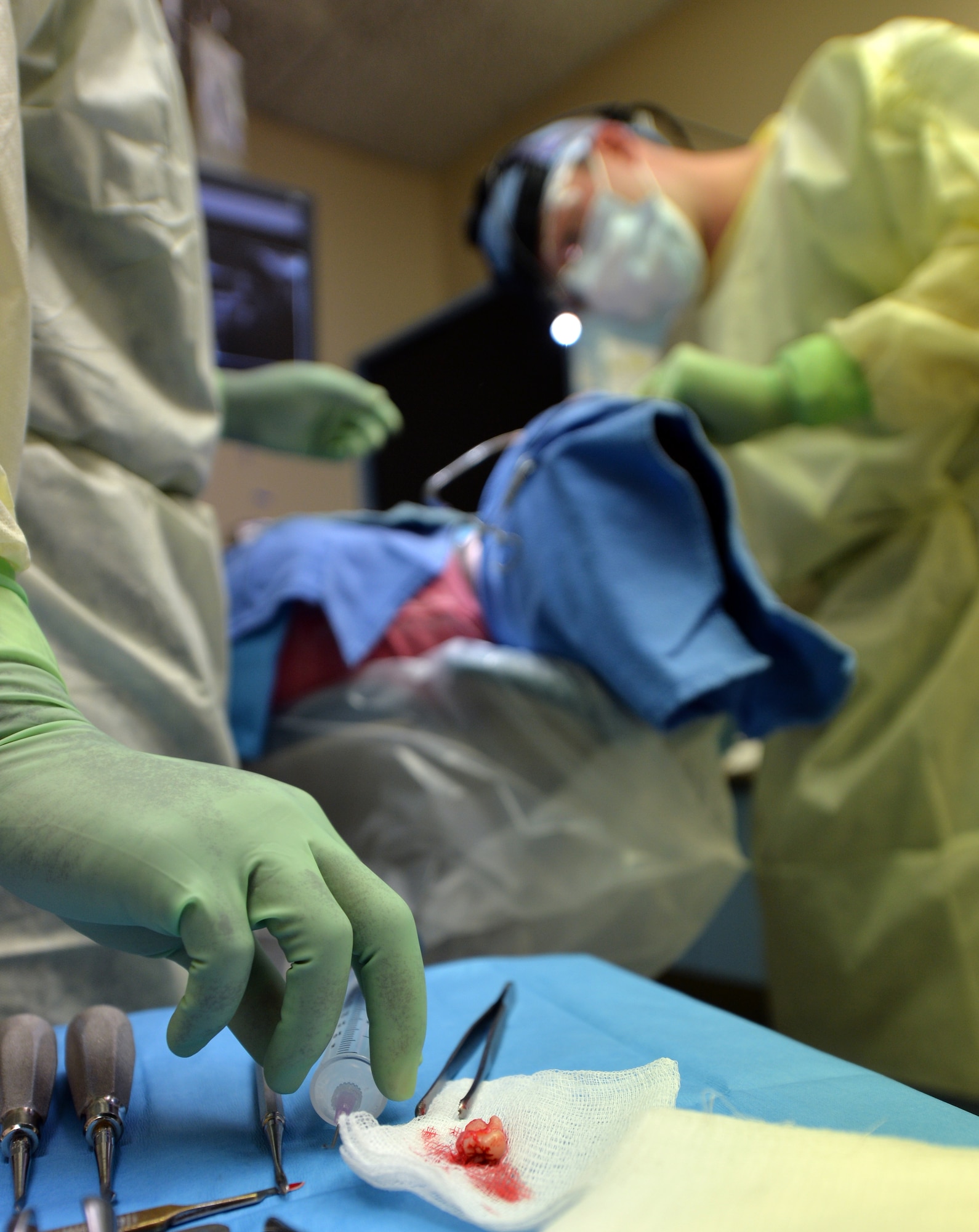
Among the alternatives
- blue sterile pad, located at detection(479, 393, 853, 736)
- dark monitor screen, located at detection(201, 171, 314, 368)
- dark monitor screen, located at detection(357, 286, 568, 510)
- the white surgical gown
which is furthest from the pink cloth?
dark monitor screen, located at detection(201, 171, 314, 368)

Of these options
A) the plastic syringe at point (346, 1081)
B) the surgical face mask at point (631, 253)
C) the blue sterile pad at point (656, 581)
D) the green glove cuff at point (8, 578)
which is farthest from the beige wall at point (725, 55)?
the plastic syringe at point (346, 1081)

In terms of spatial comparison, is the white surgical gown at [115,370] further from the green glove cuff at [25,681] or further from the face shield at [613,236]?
the face shield at [613,236]

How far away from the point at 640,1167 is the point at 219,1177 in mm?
171

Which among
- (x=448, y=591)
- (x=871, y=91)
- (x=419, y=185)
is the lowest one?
(x=448, y=591)

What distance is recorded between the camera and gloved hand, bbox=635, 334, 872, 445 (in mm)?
964

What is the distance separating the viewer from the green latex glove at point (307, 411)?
1.13m

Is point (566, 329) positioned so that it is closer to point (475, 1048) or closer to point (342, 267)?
point (342, 267)

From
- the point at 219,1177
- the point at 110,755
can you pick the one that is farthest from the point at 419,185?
the point at 219,1177

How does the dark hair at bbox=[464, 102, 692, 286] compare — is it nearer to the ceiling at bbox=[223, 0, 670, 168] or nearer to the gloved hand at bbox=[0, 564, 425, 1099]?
the ceiling at bbox=[223, 0, 670, 168]

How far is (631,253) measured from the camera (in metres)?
1.19

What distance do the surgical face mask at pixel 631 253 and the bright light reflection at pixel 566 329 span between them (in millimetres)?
52

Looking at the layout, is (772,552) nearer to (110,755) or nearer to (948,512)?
(948,512)

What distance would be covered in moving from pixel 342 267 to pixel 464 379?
0.30 m

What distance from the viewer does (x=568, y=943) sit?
3.09 ft
